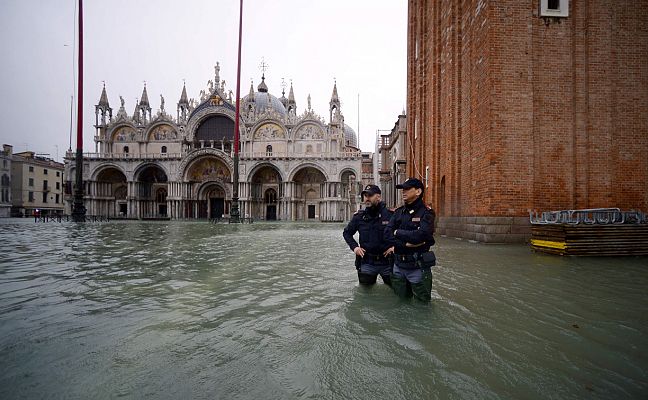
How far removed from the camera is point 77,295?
14.3 feet

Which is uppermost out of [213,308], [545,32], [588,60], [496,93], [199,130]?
[199,130]

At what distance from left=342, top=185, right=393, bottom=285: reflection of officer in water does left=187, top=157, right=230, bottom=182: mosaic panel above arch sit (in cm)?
4227

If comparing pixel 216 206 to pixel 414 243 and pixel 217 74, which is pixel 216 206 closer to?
pixel 217 74

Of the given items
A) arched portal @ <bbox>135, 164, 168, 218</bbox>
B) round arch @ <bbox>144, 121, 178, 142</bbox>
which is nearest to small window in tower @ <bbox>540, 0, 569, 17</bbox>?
arched portal @ <bbox>135, 164, 168, 218</bbox>

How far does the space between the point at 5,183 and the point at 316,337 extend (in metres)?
74.0

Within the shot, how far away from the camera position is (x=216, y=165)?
148 ft

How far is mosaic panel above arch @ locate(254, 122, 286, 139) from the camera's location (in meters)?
45.4

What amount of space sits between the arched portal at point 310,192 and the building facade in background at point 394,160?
11.7 meters

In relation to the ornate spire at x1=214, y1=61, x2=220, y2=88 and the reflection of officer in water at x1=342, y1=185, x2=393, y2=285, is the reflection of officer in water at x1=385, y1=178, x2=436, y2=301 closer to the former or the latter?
the reflection of officer in water at x1=342, y1=185, x2=393, y2=285

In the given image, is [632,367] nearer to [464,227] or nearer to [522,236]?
[522,236]

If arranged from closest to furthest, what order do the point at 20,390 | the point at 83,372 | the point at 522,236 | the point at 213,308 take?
the point at 20,390, the point at 83,372, the point at 213,308, the point at 522,236

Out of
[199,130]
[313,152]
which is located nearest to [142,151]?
[199,130]

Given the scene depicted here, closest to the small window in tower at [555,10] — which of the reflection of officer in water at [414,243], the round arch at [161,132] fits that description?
the reflection of officer in water at [414,243]

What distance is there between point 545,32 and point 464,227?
706cm
